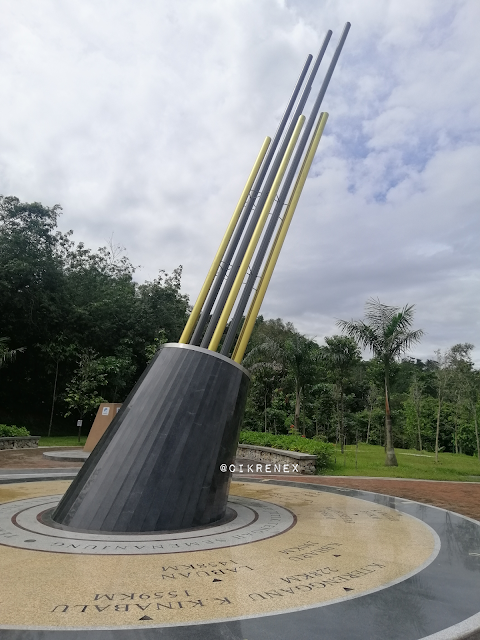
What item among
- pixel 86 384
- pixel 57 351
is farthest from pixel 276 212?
pixel 57 351

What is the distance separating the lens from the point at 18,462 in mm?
15312

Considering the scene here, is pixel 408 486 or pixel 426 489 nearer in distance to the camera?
pixel 426 489

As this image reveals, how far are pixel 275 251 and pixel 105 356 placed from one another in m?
23.9

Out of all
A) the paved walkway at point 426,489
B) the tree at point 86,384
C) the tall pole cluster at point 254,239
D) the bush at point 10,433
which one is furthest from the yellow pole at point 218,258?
the tree at point 86,384

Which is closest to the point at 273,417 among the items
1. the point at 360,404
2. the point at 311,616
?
the point at 360,404

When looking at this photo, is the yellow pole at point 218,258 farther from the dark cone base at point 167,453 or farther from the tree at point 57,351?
the tree at point 57,351

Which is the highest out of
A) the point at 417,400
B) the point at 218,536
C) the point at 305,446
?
the point at 417,400

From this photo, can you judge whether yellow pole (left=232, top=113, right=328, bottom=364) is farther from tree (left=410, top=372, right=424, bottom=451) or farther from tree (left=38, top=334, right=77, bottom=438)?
tree (left=410, top=372, right=424, bottom=451)

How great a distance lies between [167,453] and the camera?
20.3 feet

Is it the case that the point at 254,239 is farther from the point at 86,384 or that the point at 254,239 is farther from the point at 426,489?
the point at 86,384

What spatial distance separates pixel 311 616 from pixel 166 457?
301 centimetres

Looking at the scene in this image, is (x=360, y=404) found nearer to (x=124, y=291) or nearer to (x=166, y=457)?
(x=124, y=291)

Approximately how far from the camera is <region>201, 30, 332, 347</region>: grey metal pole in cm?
775

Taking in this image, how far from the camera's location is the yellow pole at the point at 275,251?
310 inches
